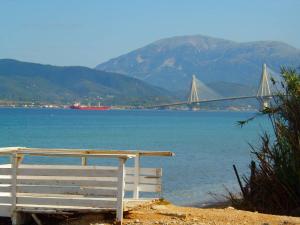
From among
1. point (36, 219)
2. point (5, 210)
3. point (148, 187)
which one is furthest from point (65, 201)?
point (148, 187)

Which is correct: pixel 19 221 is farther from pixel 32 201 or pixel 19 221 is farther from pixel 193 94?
pixel 193 94

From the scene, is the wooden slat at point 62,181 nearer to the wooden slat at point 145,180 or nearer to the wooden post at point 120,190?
the wooden post at point 120,190

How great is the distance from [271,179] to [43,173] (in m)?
4.95

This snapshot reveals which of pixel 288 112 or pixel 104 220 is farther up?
pixel 288 112

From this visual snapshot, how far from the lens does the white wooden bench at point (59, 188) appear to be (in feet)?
33.7

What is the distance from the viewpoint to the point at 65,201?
10.5 m

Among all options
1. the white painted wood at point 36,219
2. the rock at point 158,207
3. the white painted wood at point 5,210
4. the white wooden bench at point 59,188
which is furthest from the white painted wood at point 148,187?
the white painted wood at point 5,210

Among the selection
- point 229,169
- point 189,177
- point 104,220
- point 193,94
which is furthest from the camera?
point 193,94

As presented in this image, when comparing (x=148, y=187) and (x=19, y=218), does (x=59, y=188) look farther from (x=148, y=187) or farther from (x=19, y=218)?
(x=148, y=187)

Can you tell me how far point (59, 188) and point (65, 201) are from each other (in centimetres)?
28

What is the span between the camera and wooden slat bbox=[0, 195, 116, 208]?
405 inches

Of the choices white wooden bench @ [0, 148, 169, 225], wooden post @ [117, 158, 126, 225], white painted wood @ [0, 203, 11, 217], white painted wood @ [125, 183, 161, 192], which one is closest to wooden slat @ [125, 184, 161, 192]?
white painted wood @ [125, 183, 161, 192]

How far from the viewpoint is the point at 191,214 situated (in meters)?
10.6

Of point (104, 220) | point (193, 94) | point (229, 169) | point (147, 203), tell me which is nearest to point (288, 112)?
point (147, 203)
